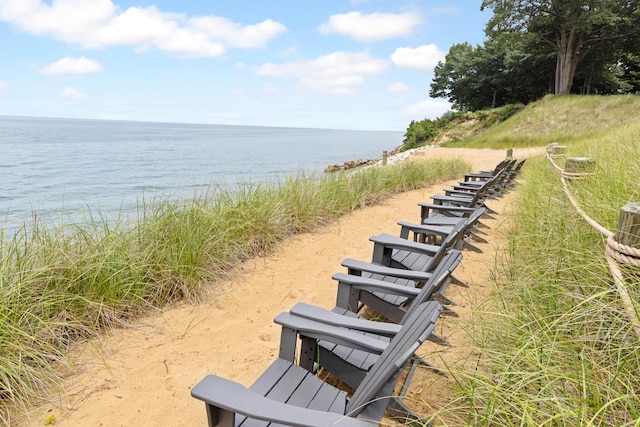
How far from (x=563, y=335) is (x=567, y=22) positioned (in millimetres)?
31032

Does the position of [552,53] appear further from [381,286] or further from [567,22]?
[381,286]

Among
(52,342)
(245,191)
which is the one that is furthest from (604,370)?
(245,191)

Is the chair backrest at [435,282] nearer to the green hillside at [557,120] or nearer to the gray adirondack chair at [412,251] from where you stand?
the gray adirondack chair at [412,251]

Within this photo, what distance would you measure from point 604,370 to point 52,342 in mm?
3023

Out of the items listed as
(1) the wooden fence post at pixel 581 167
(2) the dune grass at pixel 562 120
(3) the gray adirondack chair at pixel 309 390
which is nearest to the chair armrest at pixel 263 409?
(3) the gray adirondack chair at pixel 309 390

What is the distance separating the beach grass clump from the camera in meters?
1.34

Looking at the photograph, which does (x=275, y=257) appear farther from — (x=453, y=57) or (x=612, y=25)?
(x=453, y=57)

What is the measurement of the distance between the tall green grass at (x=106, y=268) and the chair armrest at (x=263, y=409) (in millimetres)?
1368

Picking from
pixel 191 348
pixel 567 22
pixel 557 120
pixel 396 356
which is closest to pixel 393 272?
pixel 396 356

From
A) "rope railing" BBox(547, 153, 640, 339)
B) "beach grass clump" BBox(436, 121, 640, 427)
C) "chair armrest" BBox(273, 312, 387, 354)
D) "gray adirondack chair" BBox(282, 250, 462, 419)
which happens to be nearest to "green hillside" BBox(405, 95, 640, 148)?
"beach grass clump" BBox(436, 121, 640, 427)

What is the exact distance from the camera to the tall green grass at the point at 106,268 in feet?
7.88

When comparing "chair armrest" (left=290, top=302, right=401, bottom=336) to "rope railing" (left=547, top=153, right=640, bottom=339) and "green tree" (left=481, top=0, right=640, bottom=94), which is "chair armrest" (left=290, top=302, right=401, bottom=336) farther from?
"green tree" (left=481, top=0, right=640, bottom=94)

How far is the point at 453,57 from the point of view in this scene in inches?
1945

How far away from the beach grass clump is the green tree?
92.2ft
